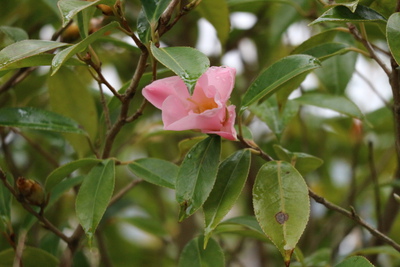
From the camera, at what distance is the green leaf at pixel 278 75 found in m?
0.69

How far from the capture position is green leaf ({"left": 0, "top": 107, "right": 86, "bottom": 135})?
83cm

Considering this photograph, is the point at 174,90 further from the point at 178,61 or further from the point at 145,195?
the point at 145,195

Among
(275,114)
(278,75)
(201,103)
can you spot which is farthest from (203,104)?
(275,114)

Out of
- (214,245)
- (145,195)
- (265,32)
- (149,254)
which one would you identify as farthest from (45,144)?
(214,245)

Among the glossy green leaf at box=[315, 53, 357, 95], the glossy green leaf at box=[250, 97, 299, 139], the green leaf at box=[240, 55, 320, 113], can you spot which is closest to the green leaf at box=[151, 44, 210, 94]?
the green leaf at box=[240, 55, 320, 113]

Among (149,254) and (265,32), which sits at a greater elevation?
(265,32)

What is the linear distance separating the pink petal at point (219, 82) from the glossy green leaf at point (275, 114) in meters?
0.29

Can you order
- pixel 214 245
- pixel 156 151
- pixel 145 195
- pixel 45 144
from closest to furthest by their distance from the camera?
pixel 214 245, pixel 45 144, pixel 156 151, pixel 145 195

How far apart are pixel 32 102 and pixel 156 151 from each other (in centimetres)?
48

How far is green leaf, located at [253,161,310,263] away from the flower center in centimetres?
11

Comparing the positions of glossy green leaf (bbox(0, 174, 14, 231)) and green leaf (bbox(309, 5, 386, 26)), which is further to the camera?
glossy green leaf (bbox(0, 174, 14, 231))

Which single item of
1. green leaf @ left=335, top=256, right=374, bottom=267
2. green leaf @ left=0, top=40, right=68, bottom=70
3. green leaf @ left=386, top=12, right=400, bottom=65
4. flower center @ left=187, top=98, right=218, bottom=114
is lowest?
green leaf @ left=335, top=256, right=374, bottom=267

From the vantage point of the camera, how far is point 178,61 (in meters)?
0.62

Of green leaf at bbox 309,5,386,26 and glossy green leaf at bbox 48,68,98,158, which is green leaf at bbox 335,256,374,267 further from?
glossy green leaf at bbox 48,68,98,158
